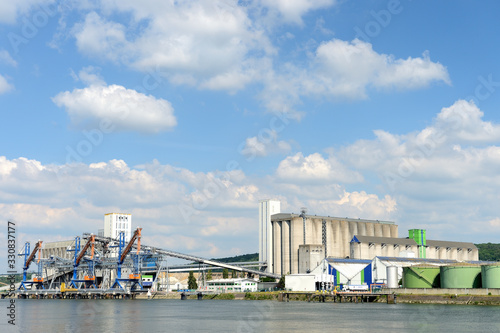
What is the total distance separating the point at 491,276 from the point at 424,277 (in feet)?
43.9

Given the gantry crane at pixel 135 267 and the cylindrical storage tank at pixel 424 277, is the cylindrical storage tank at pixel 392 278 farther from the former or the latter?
the gantry crane at pixel 135 267

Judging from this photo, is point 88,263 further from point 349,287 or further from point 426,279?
point 426,279

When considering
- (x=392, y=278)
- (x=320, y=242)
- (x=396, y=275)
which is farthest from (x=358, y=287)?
(x=320, y=242)

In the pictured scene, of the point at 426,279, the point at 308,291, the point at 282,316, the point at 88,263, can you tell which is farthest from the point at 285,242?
the point at 282,316

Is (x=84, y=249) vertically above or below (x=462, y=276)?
above

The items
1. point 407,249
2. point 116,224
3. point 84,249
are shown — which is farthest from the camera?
point 116,224

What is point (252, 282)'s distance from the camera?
457ft

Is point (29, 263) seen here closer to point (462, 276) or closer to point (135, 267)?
point (135, 267)

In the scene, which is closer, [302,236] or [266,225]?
[302,236]

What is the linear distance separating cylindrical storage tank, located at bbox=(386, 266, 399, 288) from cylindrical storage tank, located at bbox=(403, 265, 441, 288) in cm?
516

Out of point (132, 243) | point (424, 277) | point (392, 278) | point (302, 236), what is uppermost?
point (302, 236)

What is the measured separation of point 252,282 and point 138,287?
27909 mm

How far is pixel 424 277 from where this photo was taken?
313ft

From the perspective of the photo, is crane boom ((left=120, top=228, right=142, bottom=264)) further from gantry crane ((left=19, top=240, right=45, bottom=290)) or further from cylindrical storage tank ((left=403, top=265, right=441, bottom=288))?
cylindrical storage tank ((left=403, top=265, right=441, bottom=288))
